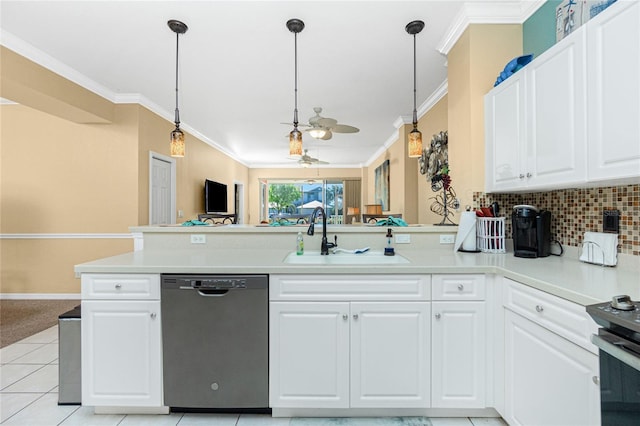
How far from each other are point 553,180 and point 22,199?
562cm

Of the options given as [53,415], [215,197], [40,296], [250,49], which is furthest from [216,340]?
[215,197]

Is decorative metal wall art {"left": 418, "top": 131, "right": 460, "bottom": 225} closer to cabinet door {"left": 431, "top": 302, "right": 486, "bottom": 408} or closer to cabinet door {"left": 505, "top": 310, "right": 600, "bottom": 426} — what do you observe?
cabinet door {"left": 431, "top": 302, "right": 486, "bottom": 408}

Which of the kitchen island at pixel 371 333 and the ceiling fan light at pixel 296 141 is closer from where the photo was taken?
the kitchen island at pixel 371 333

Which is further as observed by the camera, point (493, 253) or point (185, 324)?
point (493, 253)

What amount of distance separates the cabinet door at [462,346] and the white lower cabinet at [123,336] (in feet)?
4.96

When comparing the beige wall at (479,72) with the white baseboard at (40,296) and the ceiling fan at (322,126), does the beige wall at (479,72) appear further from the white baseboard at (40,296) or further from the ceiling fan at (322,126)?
the white baseboard at (40,296)

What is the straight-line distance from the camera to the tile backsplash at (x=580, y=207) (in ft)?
4.83

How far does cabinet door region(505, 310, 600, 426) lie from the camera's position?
1114 mm

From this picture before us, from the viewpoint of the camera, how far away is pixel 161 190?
445 cm

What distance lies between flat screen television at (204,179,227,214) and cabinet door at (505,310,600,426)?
214 inches

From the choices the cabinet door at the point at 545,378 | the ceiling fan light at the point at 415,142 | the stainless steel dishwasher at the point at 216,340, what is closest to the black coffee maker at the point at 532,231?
the cabinet door at the point at 545,378

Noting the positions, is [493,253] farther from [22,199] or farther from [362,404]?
[22,199]

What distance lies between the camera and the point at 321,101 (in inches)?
159

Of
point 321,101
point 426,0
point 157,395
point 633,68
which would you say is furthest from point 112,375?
point 321,101
